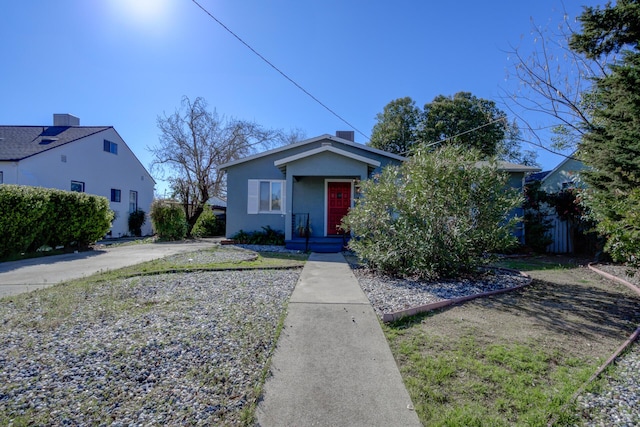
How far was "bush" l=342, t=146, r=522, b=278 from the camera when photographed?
614 centimetres

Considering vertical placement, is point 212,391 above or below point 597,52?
below

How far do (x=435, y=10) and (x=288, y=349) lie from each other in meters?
10.9

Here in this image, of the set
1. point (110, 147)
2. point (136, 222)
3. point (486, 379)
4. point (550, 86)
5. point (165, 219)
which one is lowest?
point (486, 379)

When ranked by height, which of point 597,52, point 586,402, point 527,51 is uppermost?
point 527,51

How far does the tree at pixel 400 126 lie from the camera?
2723 cm

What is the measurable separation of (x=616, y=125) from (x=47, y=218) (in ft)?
49.2

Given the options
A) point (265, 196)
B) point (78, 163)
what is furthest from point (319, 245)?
point (78, 163)

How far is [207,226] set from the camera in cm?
2025

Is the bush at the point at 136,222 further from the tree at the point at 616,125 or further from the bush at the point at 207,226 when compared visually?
the tree at the point at 616,125

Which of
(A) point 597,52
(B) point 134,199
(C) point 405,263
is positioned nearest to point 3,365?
(C) point 405,263

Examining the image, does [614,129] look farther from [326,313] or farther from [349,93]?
[349,93]

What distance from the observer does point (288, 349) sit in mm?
3246

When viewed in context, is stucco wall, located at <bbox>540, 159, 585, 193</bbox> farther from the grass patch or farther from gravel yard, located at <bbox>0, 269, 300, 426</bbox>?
gravel yard, located at <bbox>0, 269, 300, 426</bbox>

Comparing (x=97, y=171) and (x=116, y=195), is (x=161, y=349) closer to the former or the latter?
(x=97, y=171)
